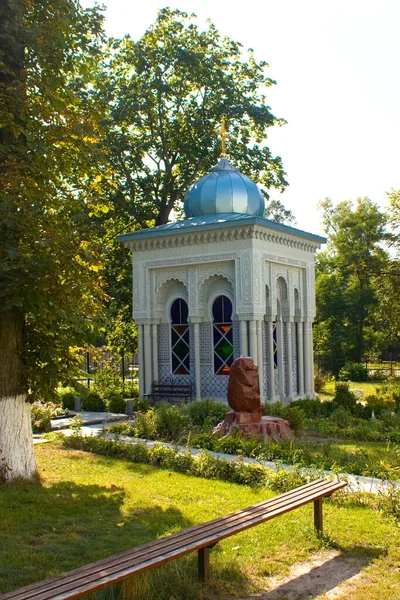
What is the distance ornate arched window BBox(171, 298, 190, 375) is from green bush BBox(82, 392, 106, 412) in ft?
7.45

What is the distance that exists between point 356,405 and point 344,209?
32.2 metres

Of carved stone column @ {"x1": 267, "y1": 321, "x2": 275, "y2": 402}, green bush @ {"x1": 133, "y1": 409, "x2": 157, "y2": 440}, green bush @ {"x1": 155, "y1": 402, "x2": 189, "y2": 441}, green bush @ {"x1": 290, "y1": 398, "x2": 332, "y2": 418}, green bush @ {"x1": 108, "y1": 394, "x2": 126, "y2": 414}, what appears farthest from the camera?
green bush @ {"x1": 108, "y1": 394, "x2": 126, "y2": 414}

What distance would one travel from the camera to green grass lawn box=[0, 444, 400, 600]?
216 inches

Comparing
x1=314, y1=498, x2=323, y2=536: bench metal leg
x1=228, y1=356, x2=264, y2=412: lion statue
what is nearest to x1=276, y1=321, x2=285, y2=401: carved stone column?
x1=228, y1=356, x2=264, y2=412: lion statue

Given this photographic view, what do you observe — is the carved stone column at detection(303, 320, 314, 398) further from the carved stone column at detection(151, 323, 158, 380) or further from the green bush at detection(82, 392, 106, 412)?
the green bush at detection(82, 392, 106, 412)

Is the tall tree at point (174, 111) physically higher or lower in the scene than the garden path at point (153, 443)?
higher

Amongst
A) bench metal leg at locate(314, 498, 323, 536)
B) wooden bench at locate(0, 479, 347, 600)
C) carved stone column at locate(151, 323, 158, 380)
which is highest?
carved stone column at locate(151, 323, 158, 380)

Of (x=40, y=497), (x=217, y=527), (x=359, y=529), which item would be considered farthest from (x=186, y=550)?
(x=40, y=497)

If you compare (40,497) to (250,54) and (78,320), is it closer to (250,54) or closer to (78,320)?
(78,320)

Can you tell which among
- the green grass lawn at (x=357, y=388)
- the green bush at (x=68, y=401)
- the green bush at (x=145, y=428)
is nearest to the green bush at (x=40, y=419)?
the green bush at (x=145, y=428)

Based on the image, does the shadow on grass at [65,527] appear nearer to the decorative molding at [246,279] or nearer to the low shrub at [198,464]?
the low shrub at [198,464]

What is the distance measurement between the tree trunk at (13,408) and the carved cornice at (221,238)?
8.77 meters

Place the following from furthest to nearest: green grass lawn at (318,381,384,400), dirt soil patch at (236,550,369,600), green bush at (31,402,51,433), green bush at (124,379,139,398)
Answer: green grass lawn at (318,381,384,400), green bush at (124,379,139,398), green bush at (31,402,51,433), dirt soil patch at (236,550,369,600)

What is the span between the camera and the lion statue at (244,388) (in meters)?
12.5
